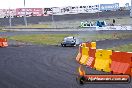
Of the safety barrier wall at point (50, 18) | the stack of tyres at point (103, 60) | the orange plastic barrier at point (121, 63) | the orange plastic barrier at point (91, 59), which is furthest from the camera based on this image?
the safety barrier wall at point (50, 18)

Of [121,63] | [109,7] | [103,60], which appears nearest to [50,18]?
[109,7]

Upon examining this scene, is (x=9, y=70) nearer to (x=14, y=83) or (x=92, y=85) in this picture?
(x=14, y=83)

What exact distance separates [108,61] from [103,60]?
0.59m

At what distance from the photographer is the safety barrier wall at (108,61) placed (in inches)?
698

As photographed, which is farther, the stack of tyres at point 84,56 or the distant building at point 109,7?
the distant building at point 109,7

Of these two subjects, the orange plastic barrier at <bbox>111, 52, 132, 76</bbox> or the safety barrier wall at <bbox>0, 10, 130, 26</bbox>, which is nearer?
the orange plastic barrier at <bbox>111, 52, 132, 76</bbox>

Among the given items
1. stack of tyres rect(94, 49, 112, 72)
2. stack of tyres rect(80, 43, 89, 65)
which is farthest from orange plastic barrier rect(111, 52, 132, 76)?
stack of tyres rect(80, 43, 89, 65)

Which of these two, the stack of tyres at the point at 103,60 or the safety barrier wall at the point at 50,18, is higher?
the safety barrier wall at the point at 50,18

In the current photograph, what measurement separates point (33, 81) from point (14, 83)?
862mm

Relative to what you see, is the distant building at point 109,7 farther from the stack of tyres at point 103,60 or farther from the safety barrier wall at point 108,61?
the stack of tyres at point 103,60

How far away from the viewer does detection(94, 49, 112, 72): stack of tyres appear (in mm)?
19438

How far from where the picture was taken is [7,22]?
92.9 m

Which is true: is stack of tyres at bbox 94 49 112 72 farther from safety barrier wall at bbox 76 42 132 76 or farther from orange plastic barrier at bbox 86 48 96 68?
orange plastic barrier at bbox 86 48 96 68

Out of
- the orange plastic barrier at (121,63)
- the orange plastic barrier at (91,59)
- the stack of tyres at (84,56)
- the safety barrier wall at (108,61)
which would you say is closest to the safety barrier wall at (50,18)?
the stack of tyres at (84,56)
